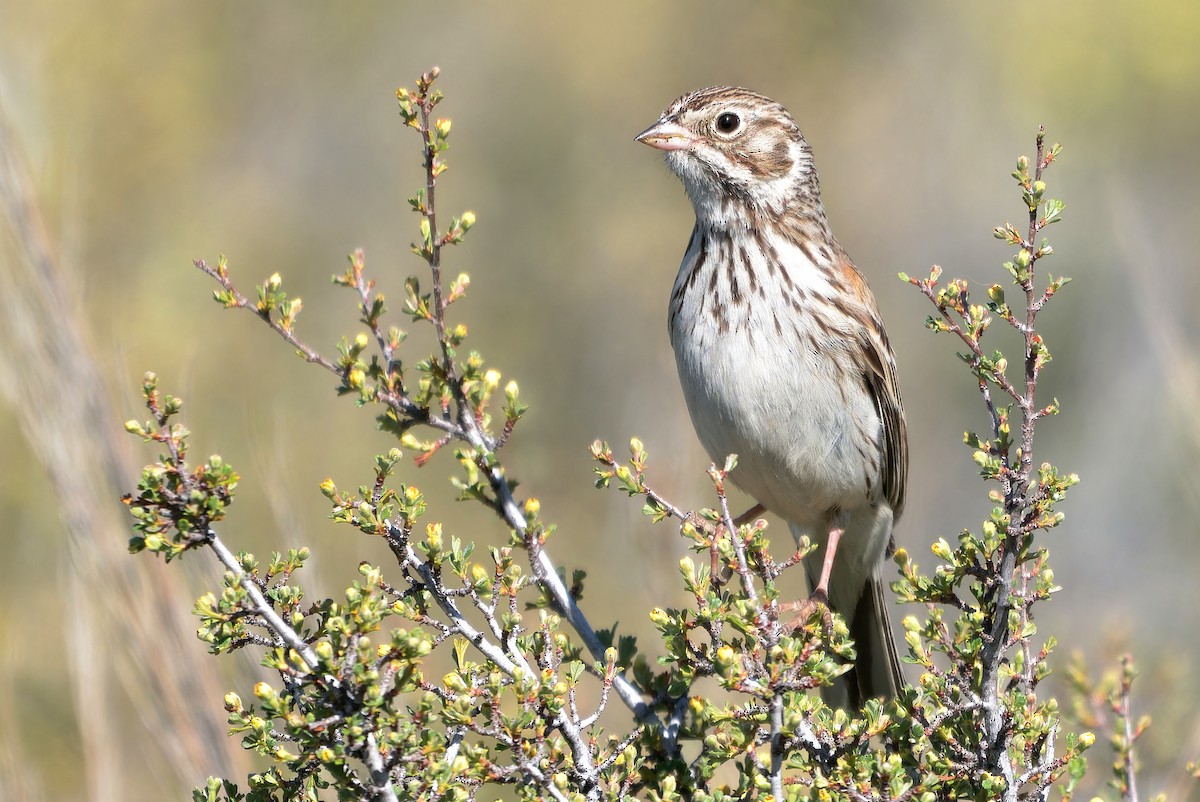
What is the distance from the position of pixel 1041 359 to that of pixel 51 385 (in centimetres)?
236

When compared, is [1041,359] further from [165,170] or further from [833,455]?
[165,170]

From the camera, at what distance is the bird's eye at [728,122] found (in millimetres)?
4375

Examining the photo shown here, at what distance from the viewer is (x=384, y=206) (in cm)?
1038

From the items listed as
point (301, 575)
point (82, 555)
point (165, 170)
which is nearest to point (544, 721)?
point (301, 575)

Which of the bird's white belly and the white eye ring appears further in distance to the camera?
the white eye ring

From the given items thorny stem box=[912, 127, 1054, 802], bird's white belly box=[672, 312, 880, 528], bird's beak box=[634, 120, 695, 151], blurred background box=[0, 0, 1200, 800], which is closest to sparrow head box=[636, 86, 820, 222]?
bird's beak box=[634, 120, 695, 151]

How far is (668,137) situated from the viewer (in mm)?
4305

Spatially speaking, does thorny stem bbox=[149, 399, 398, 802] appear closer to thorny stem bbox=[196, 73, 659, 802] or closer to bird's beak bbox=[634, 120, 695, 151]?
thorny stem bbox=[196, 73, 659, 802]

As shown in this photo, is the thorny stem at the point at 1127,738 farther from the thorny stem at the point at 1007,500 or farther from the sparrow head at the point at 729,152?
the sparrow head at the point at 729,152

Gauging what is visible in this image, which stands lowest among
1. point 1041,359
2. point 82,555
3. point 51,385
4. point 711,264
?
point 1041,359

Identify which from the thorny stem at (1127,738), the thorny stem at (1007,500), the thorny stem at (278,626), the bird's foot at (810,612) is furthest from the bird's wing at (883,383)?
the thorny stem at (278,626)

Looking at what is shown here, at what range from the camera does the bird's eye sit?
4.38 metres

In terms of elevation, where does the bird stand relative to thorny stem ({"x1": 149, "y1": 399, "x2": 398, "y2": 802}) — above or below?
above

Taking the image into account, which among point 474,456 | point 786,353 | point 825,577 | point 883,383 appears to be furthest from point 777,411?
point 474,456
